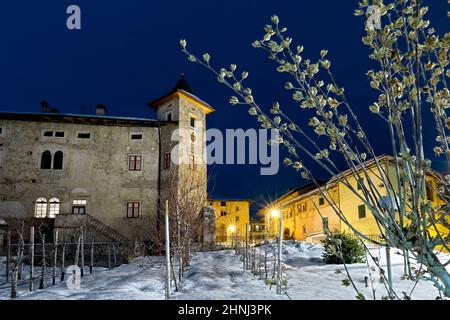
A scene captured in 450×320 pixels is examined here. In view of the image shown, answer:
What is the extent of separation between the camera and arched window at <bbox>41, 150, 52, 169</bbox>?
2941 centimetres

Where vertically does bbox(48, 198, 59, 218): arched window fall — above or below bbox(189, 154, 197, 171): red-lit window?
below

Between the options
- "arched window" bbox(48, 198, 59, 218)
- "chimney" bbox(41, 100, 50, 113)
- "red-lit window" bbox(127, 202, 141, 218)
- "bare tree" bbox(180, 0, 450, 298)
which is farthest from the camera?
"chimney" bbox(41, 100, 50, 113)

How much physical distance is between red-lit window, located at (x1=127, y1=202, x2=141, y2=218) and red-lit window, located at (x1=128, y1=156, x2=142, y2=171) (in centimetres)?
269

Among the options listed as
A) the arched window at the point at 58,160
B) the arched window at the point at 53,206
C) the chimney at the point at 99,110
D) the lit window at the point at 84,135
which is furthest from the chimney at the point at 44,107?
the arched window at the point at 53,206

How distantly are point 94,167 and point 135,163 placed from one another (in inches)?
117

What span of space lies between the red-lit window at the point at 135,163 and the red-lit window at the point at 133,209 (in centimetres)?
269

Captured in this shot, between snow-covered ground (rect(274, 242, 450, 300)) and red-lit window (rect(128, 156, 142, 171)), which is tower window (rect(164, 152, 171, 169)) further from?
snow-covered ground (rect(274, 242, 450, 300))

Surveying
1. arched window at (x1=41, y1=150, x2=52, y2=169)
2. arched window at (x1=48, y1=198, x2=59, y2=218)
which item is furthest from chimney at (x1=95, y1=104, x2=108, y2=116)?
arched window at (x1=48, y1=198, x2=59, y2=218)

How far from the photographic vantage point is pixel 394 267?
1639 cm

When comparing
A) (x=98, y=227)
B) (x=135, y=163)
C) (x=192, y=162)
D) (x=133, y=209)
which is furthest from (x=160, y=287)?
(x=192, y=162)

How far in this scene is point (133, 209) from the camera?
95.9ft

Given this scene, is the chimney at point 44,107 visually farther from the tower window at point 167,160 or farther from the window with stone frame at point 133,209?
the window with stone frame at point 133,209
